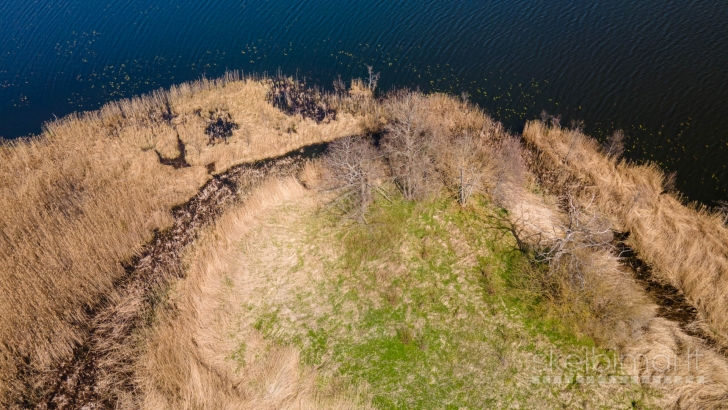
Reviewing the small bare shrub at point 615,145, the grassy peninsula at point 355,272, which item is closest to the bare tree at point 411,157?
the grassy peninsula at point 355,272

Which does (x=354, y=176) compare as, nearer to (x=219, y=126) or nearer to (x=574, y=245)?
(x=574, y=245)

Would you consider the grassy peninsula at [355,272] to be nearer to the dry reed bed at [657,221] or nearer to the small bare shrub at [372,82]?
the dry reed bed at [657,221]

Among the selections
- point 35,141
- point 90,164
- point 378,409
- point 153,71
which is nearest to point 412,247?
point 378,409

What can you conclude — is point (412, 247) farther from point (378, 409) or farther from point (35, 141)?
point (35, 141)

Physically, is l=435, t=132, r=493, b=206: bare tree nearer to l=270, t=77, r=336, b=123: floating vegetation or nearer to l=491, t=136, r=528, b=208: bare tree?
l=491, t=136, r=528, b=208: bare tree

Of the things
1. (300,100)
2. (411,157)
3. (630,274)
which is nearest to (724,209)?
(630,274)
